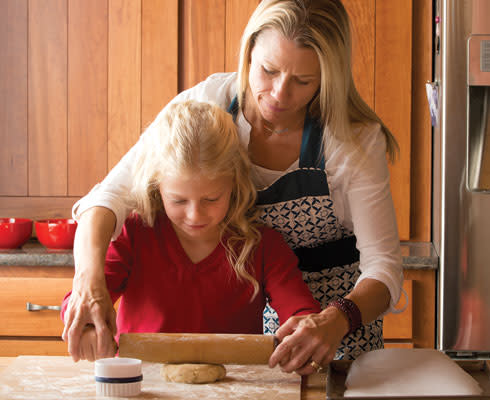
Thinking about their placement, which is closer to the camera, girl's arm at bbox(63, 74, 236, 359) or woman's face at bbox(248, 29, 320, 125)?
girl's arm at bbox(63, 74, 236, 359)

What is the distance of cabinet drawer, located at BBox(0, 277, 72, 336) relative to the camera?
206cm

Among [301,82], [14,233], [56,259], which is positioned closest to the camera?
[301,82]

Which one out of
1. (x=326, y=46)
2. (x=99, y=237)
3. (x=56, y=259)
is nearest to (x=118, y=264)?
(x=99, y=237)

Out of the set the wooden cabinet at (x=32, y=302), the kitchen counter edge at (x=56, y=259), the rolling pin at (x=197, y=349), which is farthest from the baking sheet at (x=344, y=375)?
the wooden cabinet at (x=32, y=302)

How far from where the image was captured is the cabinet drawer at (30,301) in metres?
2.06

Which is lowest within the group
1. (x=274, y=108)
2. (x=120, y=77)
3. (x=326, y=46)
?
(x=274, y=108)

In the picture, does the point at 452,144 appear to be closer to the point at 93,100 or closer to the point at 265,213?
the point at 265,213

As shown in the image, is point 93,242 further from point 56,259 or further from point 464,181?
point 464,181

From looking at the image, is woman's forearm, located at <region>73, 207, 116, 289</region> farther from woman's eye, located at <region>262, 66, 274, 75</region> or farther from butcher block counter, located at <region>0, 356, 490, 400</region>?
woman's eye, located at <region>262, 66, 274, 75</region>

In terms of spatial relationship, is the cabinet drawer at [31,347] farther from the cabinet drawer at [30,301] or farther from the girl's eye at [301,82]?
the girl's eye at [301,82]

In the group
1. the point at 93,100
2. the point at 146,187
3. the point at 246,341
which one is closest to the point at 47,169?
the point at 93,100

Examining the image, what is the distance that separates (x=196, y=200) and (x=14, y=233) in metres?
1.16

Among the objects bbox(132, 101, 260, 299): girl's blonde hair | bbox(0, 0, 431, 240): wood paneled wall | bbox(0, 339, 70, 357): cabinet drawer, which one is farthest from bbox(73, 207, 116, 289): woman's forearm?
bbox(0, 0, 431, 240): wood paneled wall

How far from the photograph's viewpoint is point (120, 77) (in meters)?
2.36
